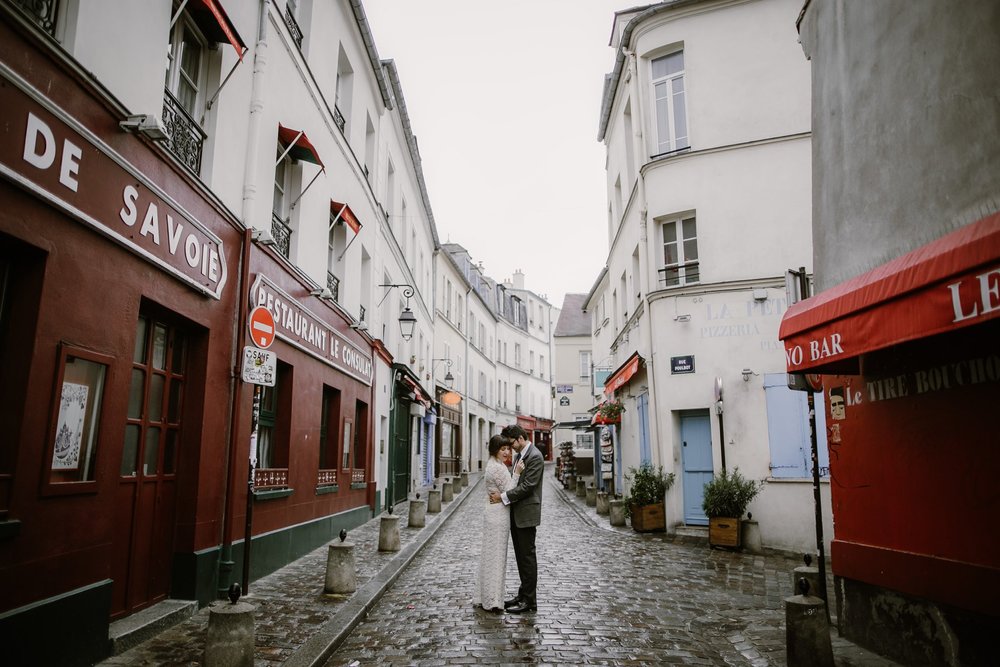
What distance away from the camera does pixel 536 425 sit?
160 feet

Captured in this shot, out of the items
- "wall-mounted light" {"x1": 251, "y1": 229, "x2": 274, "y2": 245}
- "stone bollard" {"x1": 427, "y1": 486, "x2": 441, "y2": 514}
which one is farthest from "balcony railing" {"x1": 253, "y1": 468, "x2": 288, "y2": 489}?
"stone bollard" {"x1": 427, "y1": 486, "x2": 441, "y2": 514}

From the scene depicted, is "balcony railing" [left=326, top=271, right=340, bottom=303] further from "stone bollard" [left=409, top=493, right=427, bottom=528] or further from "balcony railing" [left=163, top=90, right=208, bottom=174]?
"balcony railing" [left=163, top=90, right=208, bottom=174]

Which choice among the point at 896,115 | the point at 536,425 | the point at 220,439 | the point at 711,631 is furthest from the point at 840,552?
the point at 536,425

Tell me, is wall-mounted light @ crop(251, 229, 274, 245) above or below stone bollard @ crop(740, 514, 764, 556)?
above

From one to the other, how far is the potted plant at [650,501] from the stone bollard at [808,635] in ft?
27.1

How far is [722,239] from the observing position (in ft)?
41.8

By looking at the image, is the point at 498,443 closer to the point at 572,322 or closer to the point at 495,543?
the point at 495,543

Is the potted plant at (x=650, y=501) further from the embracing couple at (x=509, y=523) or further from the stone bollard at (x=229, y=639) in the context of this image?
the stone bollard at (x=229, y=639)

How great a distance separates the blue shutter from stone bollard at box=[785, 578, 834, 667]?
7272 mm

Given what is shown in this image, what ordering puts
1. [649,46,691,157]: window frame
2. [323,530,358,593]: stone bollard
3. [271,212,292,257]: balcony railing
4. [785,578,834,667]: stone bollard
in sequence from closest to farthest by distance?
[785,578,834,667]: stone bollard, [323,530,358,593]: stone bollard, [271,212,292,257]: balcony railing, [649,46,691,157]: window frame

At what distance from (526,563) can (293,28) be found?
26.5ft

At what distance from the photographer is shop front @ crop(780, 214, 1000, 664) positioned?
12.5 ft

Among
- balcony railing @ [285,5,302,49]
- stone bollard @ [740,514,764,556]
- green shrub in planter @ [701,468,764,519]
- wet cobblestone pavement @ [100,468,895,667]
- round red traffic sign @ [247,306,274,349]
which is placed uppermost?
balcony railing @ [285,5,302,49]

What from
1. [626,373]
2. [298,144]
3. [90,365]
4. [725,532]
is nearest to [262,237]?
[298,144]
